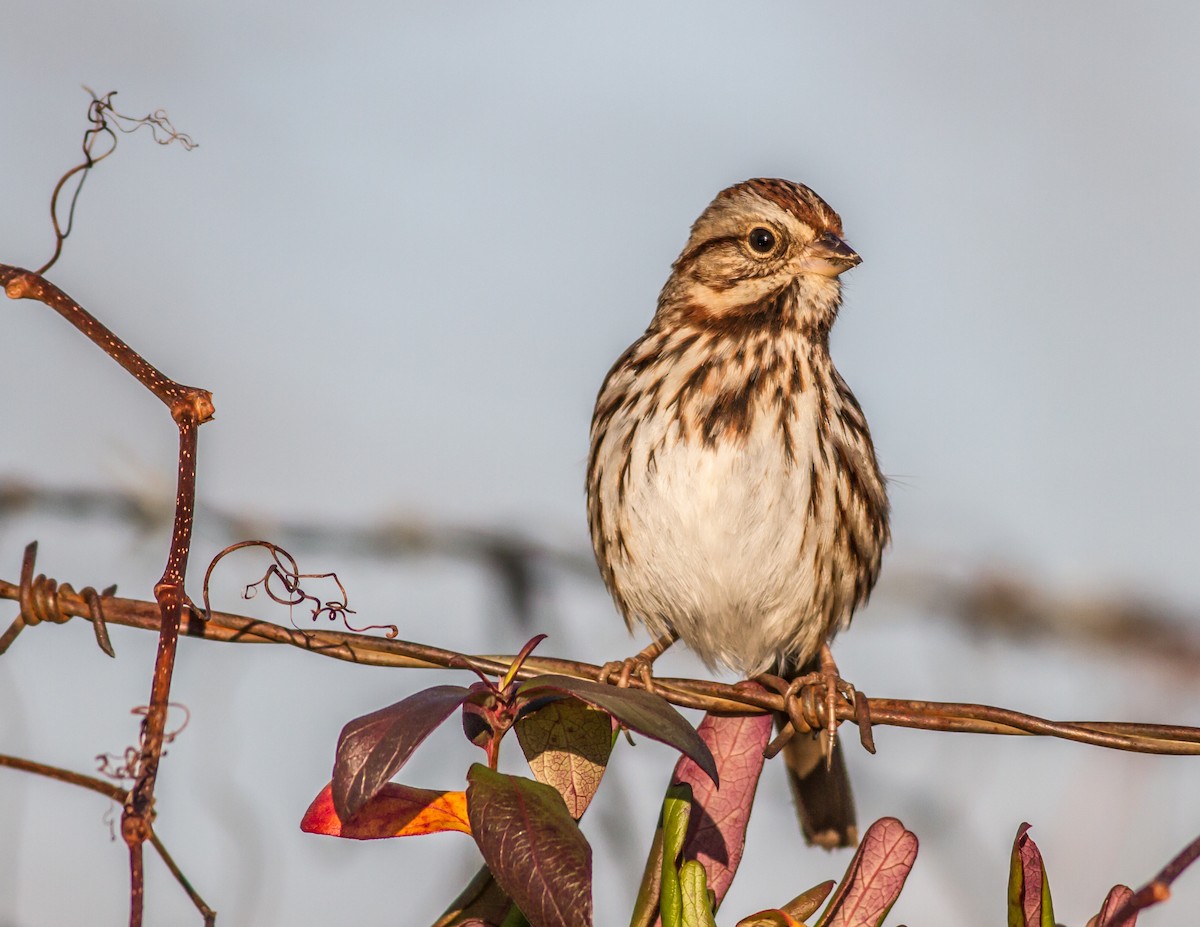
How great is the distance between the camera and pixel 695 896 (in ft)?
6.44

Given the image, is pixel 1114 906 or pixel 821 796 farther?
pixel 821 796

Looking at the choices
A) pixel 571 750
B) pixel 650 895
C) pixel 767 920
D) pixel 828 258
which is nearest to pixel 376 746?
pixel 571 750

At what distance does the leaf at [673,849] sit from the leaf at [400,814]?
0.89ft

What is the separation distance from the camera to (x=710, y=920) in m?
1.95

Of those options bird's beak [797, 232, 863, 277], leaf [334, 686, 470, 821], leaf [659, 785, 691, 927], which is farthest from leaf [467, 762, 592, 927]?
bird's beak [797, 232, 863, 277]

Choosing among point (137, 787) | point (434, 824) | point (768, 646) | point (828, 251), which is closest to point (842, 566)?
point (768, 646)

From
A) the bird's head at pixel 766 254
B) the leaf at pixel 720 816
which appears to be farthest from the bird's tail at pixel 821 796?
the leaf at pixel 720 816

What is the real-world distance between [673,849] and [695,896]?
108 millimetres

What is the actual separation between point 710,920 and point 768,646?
2717 mm

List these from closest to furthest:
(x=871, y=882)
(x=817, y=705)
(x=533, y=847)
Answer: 1. (x=533, y=847)
2. (x=871, y=882)
3. (x=817, y=705)

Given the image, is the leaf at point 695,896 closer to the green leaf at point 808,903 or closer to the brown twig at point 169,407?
the green leaf at point 808,903

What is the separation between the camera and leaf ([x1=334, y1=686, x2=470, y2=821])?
6.02ft

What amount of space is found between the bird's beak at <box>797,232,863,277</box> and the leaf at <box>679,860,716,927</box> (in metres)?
2.68

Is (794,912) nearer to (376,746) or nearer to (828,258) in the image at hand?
(376,746)
